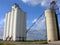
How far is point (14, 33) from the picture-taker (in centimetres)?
4581

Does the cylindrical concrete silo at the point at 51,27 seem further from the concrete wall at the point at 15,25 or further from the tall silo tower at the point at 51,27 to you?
the concrete wall at the point at 15,25

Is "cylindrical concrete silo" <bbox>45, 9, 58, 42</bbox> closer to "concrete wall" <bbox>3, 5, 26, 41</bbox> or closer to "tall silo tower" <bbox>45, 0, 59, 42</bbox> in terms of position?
"tall silo tower" <bbox>45, 0, 59, 42</bbox>

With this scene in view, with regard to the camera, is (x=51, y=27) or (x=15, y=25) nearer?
(x=51, y=27)

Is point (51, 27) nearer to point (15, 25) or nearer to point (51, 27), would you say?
point (51, 27)

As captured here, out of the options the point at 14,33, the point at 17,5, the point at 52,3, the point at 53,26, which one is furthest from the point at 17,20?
the point at 53,26

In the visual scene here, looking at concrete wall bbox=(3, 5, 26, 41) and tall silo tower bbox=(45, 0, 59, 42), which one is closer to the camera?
tall silo tower bbox=(45, 0, 59, 42)

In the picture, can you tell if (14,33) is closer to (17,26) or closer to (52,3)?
(17,26)

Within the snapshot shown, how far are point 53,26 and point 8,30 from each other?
84.6 feet

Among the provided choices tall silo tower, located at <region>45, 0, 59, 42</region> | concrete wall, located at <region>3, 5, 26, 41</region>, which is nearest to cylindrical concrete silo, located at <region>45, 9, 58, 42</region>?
tall silo tower, located at <region>45, 0, 59, 42</region>

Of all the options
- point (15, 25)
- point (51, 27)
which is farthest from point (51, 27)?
point (15, 25)

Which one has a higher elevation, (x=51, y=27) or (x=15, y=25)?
(x=15, y=25)

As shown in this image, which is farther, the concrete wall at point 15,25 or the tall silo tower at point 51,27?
the concrete wall at point 15,25

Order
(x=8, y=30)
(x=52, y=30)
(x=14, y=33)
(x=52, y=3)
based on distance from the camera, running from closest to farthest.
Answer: (x=52, y=30) → (x=52, y=3) → (x=14, y=33) → (x=8, y=30)

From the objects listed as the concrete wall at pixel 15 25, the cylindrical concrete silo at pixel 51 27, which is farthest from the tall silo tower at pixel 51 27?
the concrete wall at pixel 15 25
